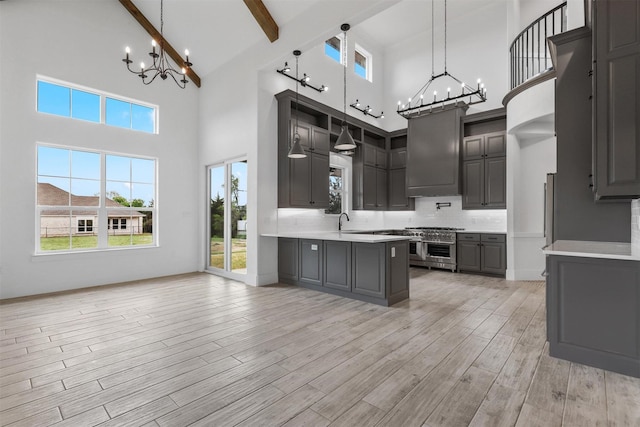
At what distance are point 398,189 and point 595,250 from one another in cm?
539

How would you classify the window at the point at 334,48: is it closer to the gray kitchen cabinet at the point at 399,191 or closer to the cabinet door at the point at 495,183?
the gray kitchen cabinet at the point at 399,191

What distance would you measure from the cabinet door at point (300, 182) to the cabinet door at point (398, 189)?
2.95 m

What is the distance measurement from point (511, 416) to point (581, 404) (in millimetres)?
530

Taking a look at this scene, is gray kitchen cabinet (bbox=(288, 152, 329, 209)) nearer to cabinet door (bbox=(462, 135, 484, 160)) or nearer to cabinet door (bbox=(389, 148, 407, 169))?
cabinet door (bbox=(389, 148, 407, 169))

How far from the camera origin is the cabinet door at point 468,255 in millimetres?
6176

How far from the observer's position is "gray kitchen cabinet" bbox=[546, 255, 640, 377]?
88.5 inches

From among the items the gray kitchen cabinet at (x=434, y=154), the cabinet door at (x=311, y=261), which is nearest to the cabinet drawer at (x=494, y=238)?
the gray kitchen cabinet at (x=434, y=154)

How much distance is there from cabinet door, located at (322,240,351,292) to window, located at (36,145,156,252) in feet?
12.0

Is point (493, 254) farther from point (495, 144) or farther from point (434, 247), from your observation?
point (495, 144)

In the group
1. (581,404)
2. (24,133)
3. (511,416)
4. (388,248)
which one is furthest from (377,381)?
(24,133)

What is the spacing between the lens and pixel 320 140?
5.82m

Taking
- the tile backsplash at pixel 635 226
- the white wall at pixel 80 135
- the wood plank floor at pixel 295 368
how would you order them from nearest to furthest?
1. the wood plank floor at pixel 295 368
2. the tile backsplash at pixel 635 226
3. the white wall at pixel 80 135

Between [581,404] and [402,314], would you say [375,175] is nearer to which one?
[402,314]

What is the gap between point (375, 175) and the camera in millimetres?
7465
